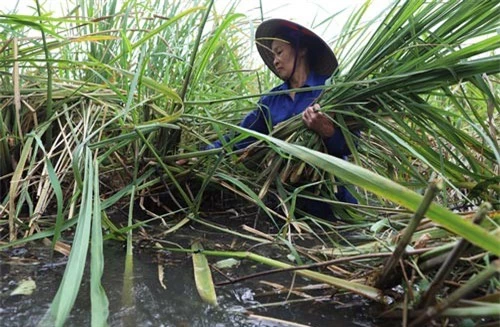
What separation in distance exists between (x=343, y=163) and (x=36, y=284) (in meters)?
0.49

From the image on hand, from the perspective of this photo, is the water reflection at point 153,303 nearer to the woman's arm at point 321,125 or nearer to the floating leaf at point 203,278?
the floating leaf at point 203,278

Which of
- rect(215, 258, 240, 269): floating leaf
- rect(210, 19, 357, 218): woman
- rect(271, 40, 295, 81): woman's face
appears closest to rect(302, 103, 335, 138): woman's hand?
rect(210, 19, 357, 218): woman

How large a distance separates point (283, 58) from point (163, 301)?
131 centimetres

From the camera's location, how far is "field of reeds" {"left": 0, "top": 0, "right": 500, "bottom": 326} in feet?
Answer: 2.03

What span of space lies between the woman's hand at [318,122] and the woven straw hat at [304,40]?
0.58 metres

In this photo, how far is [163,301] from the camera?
25.0 inches

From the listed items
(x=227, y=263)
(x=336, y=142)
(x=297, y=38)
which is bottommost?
(x=227, y=263)

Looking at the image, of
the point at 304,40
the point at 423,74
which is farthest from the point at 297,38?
the point at 423,74

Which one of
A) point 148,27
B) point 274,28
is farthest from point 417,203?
point 274,28

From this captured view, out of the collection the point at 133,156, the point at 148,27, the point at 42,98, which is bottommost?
the point at 133,156

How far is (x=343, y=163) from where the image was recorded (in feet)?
1.67

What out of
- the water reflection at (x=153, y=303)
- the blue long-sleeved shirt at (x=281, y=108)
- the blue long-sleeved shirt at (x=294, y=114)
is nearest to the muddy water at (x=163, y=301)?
the water reflection at (x=153, y=303)

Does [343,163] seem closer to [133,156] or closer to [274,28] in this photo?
[133,156]

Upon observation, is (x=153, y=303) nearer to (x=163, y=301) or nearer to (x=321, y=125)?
(x=163, y=301)
